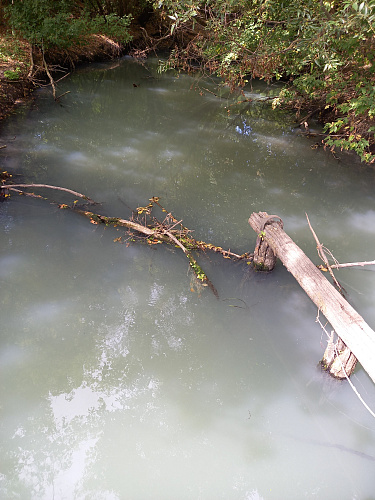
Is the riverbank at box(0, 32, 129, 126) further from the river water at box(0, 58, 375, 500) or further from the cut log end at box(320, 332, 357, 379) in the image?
the cut log end at box(320, 332, 357, 379)

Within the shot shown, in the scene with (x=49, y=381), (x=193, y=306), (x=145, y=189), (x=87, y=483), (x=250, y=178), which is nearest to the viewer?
(x=87, y=483)

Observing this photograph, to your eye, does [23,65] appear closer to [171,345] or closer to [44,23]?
[44,23]

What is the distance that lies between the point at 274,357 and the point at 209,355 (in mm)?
538

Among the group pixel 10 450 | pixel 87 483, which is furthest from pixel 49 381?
pixel 87 483

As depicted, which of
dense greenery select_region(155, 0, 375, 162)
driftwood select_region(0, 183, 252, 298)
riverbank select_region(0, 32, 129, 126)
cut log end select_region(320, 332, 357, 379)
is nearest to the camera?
cut log end select_region(320, 332, 357, 379)

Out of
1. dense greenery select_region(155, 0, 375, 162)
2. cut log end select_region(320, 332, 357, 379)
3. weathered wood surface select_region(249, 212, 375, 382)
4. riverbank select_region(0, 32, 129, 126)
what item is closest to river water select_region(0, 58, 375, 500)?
cut log end select_region(320, 332, 357, 379)

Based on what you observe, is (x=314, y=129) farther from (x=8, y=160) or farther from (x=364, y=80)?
(x=8, y=160)

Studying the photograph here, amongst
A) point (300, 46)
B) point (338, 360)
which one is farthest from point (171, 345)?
point (300, 46)

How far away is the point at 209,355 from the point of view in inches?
122

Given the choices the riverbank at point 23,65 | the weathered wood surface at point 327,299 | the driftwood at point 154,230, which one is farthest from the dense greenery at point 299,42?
the driftwood at point 154,230

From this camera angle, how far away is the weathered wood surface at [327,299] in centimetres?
256

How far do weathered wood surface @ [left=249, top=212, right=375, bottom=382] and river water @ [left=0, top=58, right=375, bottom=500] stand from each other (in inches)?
18.7

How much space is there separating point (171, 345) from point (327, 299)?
131 centimetres

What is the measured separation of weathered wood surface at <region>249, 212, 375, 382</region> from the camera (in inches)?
101
